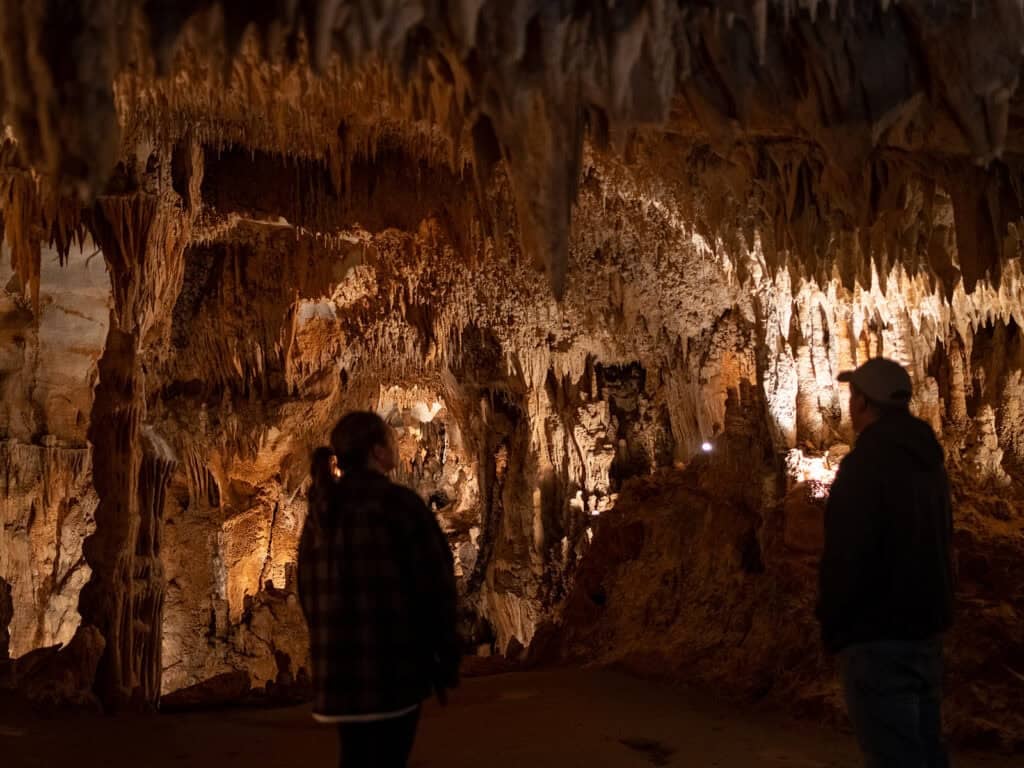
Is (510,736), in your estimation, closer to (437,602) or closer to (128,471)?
(437,602)

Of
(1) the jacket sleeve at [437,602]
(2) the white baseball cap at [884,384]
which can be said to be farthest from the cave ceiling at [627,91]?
(1) the jacket sleeve at [437,602]

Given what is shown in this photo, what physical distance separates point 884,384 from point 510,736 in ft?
8.24

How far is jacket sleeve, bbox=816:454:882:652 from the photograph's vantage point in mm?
2125

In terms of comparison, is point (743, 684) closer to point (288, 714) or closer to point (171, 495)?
point (288, 714)

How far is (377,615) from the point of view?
2.13 m

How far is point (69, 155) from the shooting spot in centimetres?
267

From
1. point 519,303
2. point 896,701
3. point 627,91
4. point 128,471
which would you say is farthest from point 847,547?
point 519,303

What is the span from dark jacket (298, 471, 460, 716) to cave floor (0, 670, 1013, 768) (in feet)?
5.63

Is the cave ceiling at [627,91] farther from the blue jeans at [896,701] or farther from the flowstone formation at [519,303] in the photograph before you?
the blue jeans at [896,701]

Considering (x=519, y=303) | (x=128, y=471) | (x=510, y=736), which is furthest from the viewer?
(x=519, y=303)

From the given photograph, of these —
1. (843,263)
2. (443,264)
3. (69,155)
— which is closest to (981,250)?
(843,263)

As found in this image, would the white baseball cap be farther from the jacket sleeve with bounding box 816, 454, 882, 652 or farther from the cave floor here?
the cave floor

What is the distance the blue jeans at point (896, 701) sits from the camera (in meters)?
2.13

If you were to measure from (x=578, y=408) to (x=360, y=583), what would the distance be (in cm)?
950
